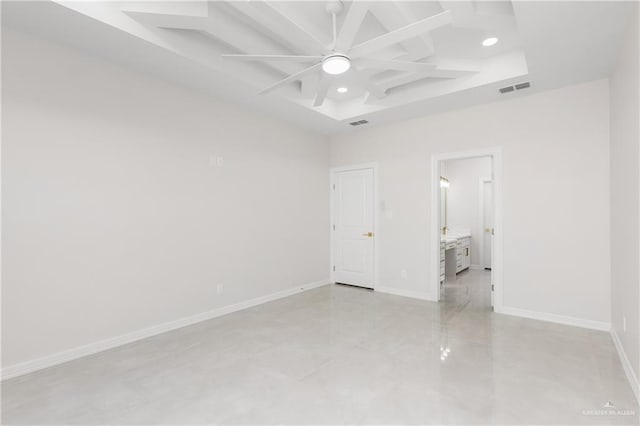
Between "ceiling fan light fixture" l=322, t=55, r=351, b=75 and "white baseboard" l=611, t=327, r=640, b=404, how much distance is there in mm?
3145

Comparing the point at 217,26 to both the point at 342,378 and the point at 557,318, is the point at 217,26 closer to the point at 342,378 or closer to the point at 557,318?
the point at 342,378

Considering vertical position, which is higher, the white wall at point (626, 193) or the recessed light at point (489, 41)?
the recessed light at point (489, 41)

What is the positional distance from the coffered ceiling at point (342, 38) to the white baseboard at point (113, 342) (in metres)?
2.79

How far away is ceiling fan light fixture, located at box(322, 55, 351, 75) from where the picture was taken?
8.09 feet

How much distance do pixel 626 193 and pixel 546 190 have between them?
1.25 m

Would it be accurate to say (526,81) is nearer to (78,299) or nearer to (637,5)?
(637,5)

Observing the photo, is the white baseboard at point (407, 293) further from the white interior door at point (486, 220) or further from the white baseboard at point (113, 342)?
the white interior door at point (486, 220)

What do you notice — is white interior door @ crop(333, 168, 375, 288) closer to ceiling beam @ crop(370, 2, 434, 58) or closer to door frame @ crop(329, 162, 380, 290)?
door frame @ crop(329, 162, 380, 290)

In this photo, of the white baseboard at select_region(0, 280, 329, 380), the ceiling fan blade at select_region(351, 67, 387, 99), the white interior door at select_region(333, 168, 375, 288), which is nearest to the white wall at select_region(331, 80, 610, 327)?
the white interior door at select_region(333, 168, 375, 288)

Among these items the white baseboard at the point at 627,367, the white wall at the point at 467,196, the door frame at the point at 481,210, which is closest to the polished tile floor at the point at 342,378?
the white baseboard at the point at 627,367

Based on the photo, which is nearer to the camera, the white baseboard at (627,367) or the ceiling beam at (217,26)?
the white baseboard at (627,367)

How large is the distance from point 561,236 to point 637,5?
241 cm

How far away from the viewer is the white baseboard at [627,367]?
7.30 feet

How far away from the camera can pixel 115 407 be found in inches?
84.4
